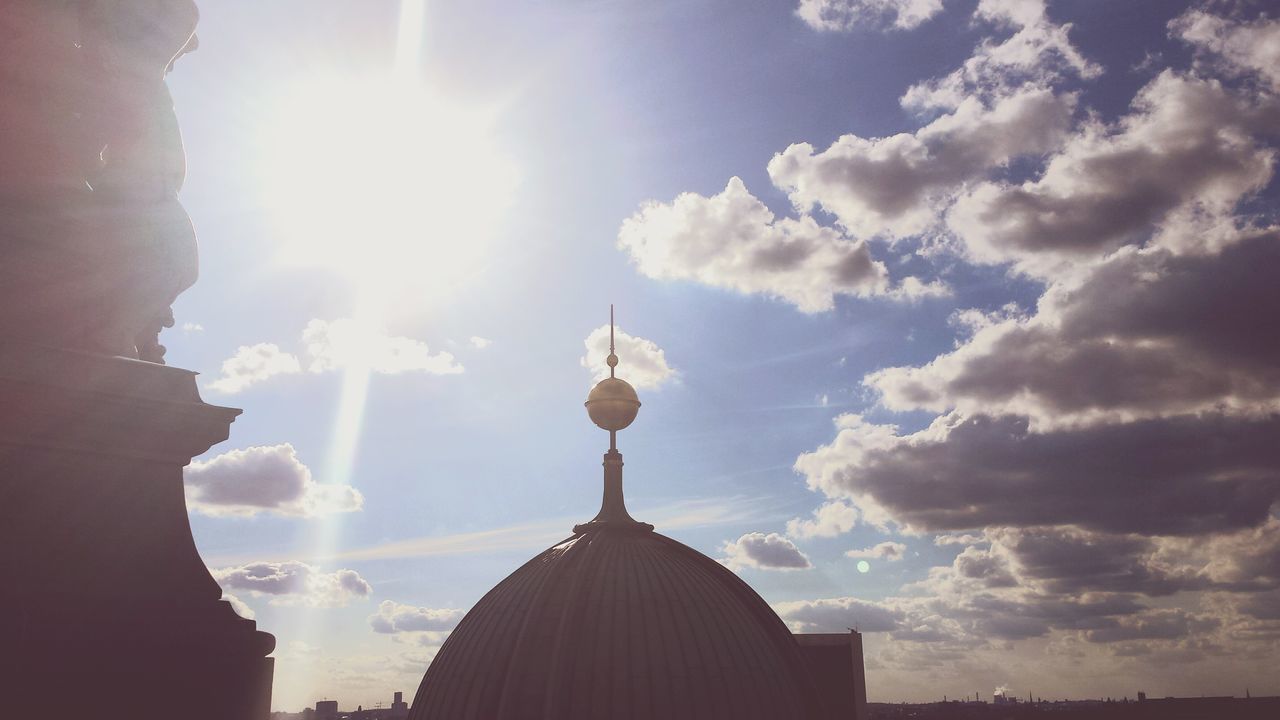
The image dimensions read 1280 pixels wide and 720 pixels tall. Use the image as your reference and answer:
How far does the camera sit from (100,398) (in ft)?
22.0

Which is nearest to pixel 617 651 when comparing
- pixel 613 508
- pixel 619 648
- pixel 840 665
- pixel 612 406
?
pixel 619 648

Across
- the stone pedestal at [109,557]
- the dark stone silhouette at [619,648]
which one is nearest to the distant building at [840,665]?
the dark stone silhouette at [619,648]

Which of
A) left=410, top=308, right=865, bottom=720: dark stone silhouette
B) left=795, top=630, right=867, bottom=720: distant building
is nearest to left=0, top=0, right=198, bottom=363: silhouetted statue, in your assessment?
left=410, top=308, right=865, bottom=720: dark stone silhouette

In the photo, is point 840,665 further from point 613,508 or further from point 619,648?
point 619,648

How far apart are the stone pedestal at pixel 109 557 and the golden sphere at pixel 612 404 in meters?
23.3

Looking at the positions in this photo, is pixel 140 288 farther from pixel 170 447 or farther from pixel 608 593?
pixel 608 593

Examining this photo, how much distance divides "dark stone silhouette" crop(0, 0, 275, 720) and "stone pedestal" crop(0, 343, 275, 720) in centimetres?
1

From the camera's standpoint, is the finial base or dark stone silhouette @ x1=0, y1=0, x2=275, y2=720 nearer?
dark stone silhouette @ x1=0, y1=0, x2=275, y2=720

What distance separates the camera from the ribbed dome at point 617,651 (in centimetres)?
1981

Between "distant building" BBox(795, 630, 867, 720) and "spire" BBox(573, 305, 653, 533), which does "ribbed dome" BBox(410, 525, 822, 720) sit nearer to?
"spire" BBox(573, 305, 653, 533)

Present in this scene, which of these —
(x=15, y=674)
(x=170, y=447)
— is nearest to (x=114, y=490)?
(x=170, y=447)

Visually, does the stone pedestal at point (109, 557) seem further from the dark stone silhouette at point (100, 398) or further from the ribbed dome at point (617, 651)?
the ribbed dome at point (617, 651)

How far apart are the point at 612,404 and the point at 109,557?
2407cm

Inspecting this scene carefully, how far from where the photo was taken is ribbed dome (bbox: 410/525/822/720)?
19812 millimetres
